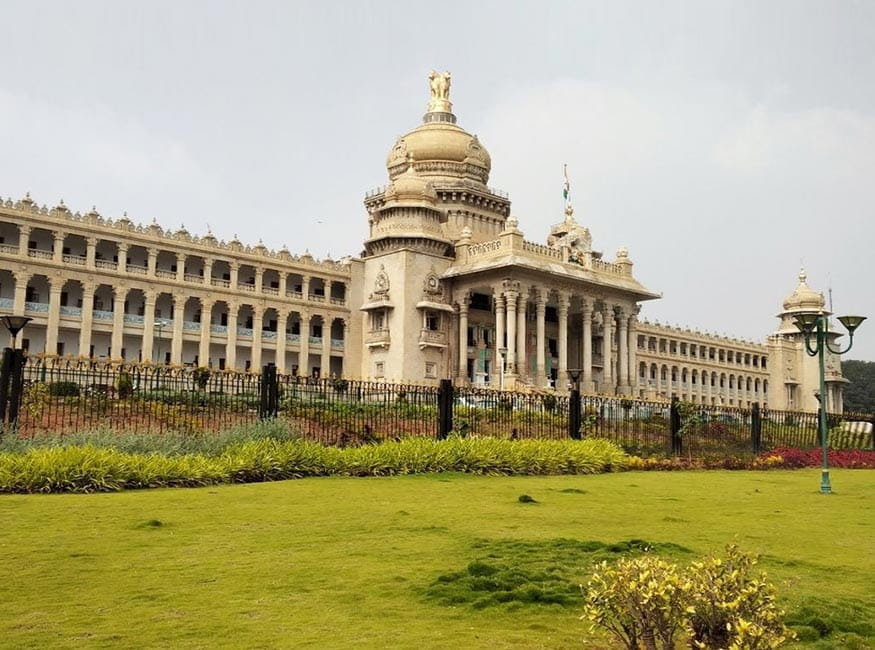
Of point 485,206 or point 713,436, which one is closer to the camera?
point 713,436

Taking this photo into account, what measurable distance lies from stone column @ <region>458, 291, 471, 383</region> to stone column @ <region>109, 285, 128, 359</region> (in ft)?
64.0

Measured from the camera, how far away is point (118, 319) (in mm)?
48188

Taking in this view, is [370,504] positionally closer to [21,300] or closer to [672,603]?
[672,603]

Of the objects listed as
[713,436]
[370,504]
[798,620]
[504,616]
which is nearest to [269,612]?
[504,616]

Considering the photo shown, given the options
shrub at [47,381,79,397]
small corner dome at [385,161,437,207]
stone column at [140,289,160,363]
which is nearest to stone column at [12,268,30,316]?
stone column at [140,289,160,363]

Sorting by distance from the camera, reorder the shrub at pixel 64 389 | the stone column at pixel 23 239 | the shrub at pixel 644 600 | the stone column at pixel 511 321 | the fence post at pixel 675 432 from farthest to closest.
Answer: the stone column at pixel 511 321 → the stone column at pixel 23 239 → the fence post at pixel 675 432 → the shrub at pixel 64 389 → the shrub at pixel 644 600

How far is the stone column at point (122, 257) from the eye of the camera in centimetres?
4853

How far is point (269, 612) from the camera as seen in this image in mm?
6430

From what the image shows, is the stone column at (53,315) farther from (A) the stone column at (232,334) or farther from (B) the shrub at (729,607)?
(B) the shrub at (729,607)

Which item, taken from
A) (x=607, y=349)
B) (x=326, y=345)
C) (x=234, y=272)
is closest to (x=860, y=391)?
(x=607, y=349)

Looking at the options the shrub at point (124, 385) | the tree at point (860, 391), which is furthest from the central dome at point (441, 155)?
the tree at point (860, 391)

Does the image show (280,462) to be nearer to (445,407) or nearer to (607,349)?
(445,407)

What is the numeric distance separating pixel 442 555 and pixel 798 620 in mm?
3437

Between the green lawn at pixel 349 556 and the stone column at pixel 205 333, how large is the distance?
1509 inches
